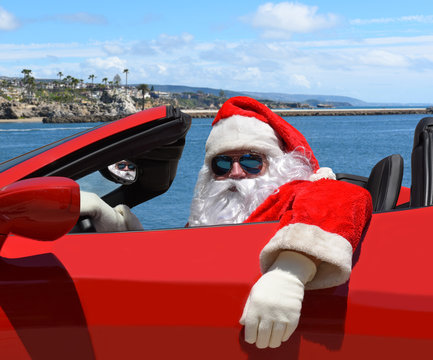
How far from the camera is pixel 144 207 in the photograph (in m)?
2.43

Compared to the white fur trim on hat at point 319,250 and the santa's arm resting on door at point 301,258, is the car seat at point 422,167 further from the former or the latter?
the white fur trim on hat at point 319,250

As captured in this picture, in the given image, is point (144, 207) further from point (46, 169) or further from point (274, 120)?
point (46, 169)

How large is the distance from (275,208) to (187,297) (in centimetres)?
50

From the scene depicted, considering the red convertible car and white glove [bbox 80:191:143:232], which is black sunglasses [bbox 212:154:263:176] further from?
the red convertible car

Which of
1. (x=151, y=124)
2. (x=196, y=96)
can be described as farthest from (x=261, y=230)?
(x=196, y=96)

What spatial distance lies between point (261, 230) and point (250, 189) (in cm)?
67

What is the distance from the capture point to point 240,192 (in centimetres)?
217

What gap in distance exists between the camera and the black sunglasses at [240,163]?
225 centimetres

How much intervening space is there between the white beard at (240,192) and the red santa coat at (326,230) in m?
0.54

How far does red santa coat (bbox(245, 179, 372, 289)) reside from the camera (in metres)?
1.40

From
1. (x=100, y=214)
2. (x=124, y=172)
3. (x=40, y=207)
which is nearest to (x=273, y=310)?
(x=40, y=207)

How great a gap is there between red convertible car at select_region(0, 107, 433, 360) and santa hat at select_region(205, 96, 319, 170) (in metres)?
0.82

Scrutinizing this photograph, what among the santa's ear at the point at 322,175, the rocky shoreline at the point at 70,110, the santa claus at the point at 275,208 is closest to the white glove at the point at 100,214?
the santa claus at the point at 275,208

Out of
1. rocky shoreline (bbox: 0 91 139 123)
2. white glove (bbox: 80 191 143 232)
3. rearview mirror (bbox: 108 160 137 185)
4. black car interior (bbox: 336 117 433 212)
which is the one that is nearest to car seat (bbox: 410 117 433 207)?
black car interior (bbox: 336 117 433 212)
